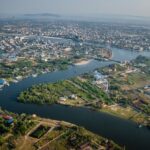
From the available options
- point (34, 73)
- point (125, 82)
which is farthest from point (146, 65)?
point (34, 73)

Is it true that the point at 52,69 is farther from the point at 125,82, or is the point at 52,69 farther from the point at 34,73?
the point at 125,82

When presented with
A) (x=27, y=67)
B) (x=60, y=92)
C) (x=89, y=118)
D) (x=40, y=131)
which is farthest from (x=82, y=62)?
(x=40, y=131)

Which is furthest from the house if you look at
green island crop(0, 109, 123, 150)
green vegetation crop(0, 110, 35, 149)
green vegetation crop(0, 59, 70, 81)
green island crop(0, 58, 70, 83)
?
green vegetation crop(0, 59, 70, 81)

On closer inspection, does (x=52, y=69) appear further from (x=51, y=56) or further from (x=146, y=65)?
(x=146, y=65)

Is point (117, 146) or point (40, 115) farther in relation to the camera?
point (40, 115)

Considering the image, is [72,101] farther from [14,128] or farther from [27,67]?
[27,67]

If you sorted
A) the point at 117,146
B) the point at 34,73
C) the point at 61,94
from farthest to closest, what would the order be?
1. the point at 34,73
2. the point at 61,94
3. the point at 117,146

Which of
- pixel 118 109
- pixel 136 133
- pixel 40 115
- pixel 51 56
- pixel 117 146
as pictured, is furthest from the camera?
pixel 51 56
